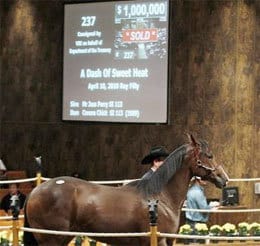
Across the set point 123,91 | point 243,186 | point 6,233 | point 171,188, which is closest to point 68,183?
point 171,188

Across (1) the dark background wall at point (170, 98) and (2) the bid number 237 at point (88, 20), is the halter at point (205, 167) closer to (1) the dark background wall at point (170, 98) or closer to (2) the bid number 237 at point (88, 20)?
(1) the dark background wall at point (170, 98)

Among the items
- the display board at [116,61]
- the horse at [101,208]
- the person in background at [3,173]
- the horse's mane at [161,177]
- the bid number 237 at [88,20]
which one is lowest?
the person in background at [3,173]

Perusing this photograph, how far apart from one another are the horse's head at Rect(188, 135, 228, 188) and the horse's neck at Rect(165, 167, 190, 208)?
74 mm

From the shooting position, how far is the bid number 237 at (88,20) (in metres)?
13.9

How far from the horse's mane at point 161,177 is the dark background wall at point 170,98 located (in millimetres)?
6035

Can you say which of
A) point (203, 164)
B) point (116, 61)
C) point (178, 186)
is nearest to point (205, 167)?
point (203, 164)

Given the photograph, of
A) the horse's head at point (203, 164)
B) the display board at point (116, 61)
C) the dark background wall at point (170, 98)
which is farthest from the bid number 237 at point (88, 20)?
the horse's head at point (203, 164)

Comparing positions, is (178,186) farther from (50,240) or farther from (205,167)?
(50,240)

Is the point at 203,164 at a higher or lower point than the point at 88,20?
lower

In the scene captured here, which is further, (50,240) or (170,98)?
(170,98)

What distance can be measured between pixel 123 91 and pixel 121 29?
1079 mm

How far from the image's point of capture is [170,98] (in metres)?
13.0

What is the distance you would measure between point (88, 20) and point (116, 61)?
98 cm

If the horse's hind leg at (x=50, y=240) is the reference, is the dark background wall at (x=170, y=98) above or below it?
above
